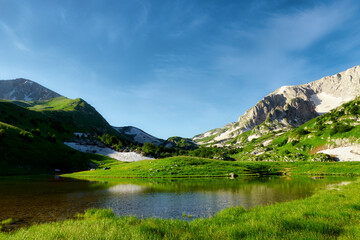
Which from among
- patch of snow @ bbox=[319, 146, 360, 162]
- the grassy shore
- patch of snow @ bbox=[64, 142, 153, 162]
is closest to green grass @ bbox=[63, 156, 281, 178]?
the grassy shore

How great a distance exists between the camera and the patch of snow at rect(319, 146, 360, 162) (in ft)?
398

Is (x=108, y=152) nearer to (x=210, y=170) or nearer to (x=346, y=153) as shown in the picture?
(x=210, y=170)

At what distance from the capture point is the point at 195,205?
85.8ft

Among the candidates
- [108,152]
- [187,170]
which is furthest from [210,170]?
[108,152]

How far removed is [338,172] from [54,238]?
101 metres

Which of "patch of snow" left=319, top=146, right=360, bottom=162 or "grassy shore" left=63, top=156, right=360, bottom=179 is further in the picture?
"patch of snow" left=319, top=146, right=360, bottom=162

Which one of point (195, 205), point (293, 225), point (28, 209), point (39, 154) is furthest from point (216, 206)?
point (39, 154)

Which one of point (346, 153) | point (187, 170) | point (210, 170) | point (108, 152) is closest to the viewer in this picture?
point (187, 170)

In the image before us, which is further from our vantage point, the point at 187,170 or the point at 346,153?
the point at 346,153

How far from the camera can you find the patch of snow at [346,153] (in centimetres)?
12138

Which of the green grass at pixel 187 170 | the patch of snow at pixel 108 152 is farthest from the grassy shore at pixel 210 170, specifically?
the patch of snow at pixel 108 152

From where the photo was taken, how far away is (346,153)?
129000 mm

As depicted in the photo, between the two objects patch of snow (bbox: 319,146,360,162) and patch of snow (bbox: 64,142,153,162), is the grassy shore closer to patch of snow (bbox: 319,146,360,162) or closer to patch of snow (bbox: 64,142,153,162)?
patch of snow (bbox: 319,146,360,162)

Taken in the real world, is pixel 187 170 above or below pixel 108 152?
below
